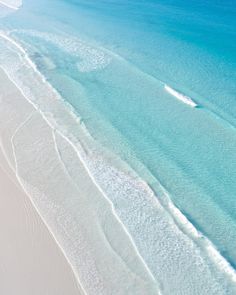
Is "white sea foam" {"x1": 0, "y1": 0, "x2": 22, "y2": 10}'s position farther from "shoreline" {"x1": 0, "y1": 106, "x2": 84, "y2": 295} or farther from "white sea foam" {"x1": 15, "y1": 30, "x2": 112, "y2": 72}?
"shoreline" {"x1": 0, "y1": 106, "x2": 84, "y2": 295}

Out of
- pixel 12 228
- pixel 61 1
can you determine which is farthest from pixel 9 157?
pixel 61 1

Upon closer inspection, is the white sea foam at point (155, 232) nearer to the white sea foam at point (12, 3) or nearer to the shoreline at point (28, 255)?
the shoreline at point (28, 255)

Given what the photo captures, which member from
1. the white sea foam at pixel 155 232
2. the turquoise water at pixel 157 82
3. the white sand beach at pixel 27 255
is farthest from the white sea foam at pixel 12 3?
the white sand beach at pixel 27 255

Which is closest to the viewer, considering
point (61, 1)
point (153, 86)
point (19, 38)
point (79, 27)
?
point (153, 86)

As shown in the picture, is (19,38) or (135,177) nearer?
(135,177)

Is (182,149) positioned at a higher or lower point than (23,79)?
→ lower

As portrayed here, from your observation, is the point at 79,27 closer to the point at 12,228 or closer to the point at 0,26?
the point at 0,26

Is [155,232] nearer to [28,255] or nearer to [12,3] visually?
[28,255]
